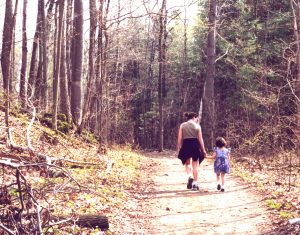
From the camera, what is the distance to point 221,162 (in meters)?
9.78

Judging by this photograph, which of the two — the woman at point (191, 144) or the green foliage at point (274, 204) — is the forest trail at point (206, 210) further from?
the woman at point (191, 144)

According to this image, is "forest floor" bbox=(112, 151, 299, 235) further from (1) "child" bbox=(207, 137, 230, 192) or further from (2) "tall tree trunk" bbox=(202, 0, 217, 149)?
(2) "tall tree trunk" bbox=(202, 0, 217, 149)

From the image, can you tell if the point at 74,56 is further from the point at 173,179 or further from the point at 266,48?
the point at 266,48

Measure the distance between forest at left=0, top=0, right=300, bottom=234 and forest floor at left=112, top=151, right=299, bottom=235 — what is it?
100 centimetres

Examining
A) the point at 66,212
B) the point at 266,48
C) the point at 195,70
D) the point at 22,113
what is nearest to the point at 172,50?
the point at 195,70

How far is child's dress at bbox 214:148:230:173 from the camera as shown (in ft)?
31.8

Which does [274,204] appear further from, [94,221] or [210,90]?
[210,90]

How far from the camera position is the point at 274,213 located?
7512 mm

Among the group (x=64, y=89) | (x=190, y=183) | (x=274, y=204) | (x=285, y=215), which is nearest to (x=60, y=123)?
(x=64, y=89)

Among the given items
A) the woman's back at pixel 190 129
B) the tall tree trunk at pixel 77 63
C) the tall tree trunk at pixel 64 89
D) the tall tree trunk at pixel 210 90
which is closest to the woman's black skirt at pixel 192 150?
the woman's back at pixel 190 129

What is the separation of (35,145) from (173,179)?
14.2 feet

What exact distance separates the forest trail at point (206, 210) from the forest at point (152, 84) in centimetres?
97

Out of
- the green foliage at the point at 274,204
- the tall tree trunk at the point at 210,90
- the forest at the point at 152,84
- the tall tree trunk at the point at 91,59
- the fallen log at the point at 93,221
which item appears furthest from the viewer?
the tall tree trunk at the point at 210,90

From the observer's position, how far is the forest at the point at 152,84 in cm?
1278
